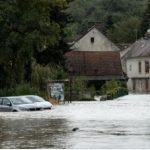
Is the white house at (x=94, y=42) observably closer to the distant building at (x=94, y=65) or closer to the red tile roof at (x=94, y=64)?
the red tile roof at (x=94, y=64)

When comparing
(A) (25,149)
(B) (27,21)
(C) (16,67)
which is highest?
(B) (27,21)

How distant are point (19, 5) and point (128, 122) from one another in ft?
125

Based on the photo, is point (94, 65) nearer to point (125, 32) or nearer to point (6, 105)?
point (6, 105)

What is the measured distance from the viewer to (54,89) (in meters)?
66.4

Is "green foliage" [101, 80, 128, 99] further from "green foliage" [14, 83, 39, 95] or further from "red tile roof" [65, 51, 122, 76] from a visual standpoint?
"green foliage" [14, 83, 39, 95]

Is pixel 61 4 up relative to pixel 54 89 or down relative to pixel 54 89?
up

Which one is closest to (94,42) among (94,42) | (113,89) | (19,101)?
(94,42)

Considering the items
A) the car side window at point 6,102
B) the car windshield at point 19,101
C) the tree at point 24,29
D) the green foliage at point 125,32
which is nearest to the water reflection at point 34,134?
the car windshield at point 19,101

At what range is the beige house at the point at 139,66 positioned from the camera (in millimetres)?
131250

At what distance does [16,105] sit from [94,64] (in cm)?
5810

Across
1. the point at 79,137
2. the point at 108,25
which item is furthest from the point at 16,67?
the point at 108,25

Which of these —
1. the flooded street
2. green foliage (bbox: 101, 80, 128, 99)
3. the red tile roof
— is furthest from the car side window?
the red tile roof

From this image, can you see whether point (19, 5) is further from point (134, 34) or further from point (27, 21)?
point (134, 34)

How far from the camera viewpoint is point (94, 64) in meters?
107
